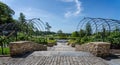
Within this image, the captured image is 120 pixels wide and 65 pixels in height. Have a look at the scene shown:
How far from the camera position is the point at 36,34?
20.1 metres

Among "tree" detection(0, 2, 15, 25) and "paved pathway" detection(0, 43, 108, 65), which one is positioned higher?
"tree" detection(0, 2, 15, 25)

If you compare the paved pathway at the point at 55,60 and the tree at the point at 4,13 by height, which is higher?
the tree at the point at 4,13

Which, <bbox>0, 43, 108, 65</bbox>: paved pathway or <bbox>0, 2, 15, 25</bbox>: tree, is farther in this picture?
<bbox>0, 2, 15, 25</bbox>: tree

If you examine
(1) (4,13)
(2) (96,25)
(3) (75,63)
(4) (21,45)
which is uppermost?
(1) (4,13)

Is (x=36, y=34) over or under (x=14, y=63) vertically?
over

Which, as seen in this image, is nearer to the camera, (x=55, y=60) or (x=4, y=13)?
(x=55, y=60)

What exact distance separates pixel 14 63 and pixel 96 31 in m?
10.9

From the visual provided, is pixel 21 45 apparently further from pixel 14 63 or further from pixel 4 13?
pixel 4 13

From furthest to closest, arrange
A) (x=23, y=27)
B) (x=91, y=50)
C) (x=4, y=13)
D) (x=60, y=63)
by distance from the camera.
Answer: (x=4, y=13) < (x=23, y=27) < (x=91, y=50) < (x=60, y=63)

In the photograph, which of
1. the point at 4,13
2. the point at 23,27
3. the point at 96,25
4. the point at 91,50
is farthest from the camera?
the point at 4,13

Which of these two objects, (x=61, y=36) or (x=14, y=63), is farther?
(x=61, y=36)

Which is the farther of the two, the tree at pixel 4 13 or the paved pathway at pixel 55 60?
the tree at pixel 4 13

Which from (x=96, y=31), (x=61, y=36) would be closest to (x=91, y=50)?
(x=96, y=31)

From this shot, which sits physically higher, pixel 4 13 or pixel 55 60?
pixel 4 13
